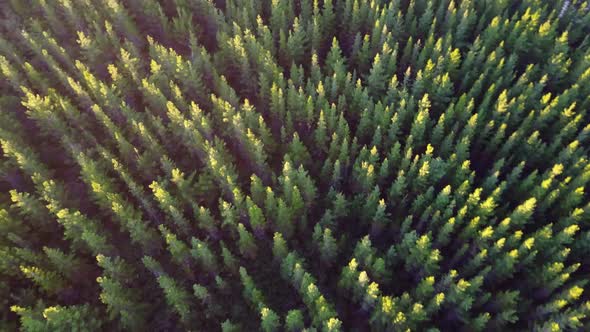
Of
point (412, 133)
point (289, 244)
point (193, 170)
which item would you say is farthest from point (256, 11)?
point (289, 244)

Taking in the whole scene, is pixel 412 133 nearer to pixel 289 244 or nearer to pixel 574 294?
pixel 289 244

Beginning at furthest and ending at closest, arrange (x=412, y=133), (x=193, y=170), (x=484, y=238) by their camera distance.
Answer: (x=193, y=170)
(x=412, y=133)
(x=484, y=238)

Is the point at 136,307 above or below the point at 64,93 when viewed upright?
below

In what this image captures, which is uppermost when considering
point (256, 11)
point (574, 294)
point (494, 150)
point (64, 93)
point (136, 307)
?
point (256, 11)

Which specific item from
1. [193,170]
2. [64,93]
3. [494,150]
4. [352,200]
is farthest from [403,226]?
[64,93]

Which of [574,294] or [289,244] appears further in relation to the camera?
[289,244]

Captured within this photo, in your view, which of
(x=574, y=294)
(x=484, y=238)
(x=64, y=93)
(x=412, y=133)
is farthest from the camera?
(x=64, y=93)
